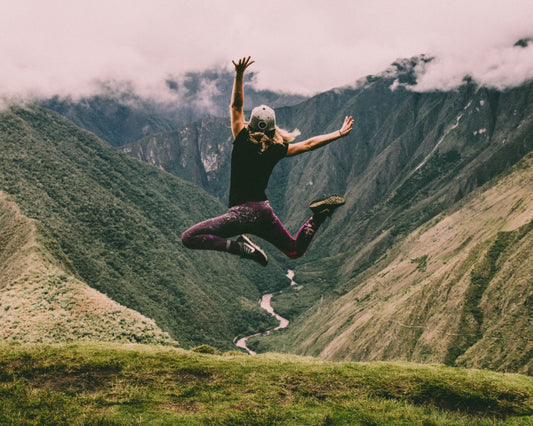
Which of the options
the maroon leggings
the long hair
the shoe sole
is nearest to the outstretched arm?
the long hair

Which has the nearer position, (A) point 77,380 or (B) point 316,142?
(B) point 316,142

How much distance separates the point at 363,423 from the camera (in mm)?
9203

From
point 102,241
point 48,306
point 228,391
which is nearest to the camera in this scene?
point 228,391

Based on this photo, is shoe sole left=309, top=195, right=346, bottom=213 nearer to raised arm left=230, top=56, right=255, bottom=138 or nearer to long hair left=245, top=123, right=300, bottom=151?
long hair left=245, top=123, right=300, bottom=151

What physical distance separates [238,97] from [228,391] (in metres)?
7.35

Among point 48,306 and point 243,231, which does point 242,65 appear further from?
point 48,306

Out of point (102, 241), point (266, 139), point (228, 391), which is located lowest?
point (102, 241)

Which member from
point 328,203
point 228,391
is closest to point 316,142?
point 328,203

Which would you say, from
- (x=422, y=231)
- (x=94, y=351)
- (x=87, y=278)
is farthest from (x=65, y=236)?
(x=422, y=231)

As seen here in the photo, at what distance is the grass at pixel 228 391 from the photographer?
29.5 ft

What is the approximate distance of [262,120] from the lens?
7520mm

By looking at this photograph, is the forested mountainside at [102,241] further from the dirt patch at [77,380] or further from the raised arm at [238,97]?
the raised arm at [238,97]

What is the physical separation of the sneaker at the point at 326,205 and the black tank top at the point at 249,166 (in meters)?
1.04

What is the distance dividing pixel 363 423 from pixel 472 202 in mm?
185402
